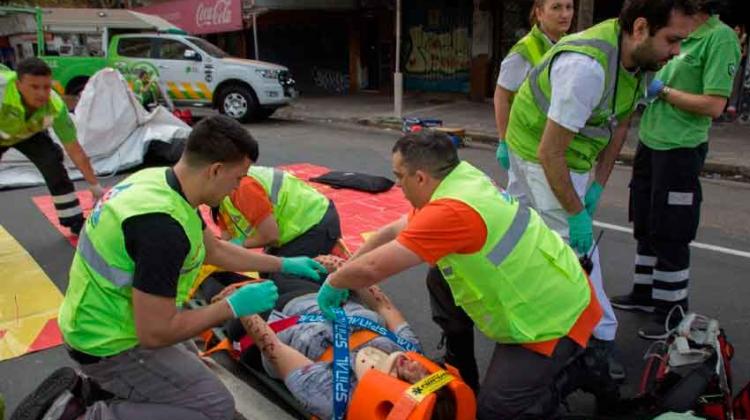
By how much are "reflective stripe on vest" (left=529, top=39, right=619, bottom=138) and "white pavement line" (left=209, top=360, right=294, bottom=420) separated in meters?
1.77

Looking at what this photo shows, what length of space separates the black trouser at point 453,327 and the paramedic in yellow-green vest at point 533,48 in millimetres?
1003

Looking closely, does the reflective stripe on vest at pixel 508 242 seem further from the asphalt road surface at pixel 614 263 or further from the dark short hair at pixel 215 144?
the asphalt road surface at pixel 614 263

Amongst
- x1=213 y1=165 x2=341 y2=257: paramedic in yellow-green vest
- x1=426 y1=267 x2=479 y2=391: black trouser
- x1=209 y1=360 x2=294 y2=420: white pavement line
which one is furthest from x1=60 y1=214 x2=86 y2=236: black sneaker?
x1=426 y1=267 x2=479 y2=391: black trouser

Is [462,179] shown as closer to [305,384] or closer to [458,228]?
[458,228]

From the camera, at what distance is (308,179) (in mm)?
7309

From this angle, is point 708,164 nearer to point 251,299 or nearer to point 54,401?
point 251,299

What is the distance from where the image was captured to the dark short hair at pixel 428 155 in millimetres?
2186

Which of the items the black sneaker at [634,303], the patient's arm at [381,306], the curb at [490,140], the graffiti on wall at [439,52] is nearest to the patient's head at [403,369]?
the patient's arm at [381,306]

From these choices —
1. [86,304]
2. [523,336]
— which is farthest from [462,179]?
[86,304]

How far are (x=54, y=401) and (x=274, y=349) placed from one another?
2.91 feet

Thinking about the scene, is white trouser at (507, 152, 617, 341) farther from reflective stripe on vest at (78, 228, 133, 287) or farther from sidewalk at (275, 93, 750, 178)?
sidewalk at (275, 93, 750, 178)

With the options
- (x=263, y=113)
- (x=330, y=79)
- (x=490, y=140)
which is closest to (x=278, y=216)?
(x=490, y=140)

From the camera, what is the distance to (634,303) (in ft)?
12.5

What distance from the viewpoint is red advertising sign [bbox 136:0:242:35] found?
19031mm
